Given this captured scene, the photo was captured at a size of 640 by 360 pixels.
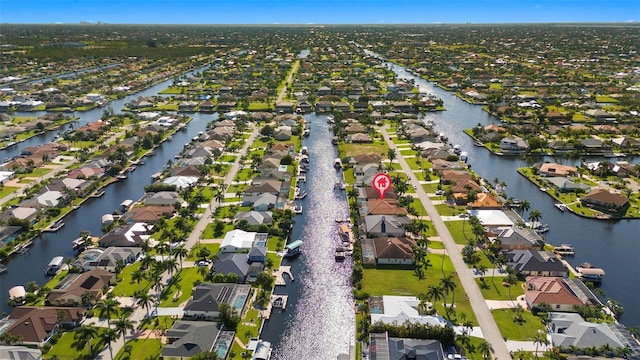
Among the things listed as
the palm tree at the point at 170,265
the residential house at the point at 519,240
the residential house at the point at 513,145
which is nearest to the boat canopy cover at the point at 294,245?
the palm tree at the point at 170,265

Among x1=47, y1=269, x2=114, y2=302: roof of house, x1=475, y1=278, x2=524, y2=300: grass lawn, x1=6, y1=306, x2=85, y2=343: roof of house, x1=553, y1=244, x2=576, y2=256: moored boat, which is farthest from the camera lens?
x1=553, y1=244, x2=576, y2=256: moored boat

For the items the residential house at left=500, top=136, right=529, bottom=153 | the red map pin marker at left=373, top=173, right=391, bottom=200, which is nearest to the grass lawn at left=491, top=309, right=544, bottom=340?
the red map pin marker at left=373, top=173, right=391, bottom=200

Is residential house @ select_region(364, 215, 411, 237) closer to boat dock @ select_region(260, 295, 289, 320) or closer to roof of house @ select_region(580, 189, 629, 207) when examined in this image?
boat dock @ select_region(260, 295, 289, 320)

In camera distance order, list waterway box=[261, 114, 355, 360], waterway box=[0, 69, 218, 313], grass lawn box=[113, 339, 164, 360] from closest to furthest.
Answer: grass lawn box=[113, 339, 164, 360]
waterway box=[261, 114, 355, 360]
waterway box=[0, 69, 218, 313]

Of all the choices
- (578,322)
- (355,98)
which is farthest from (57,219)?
(355,98)

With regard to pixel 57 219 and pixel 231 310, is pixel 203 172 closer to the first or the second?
pixel 57 219
